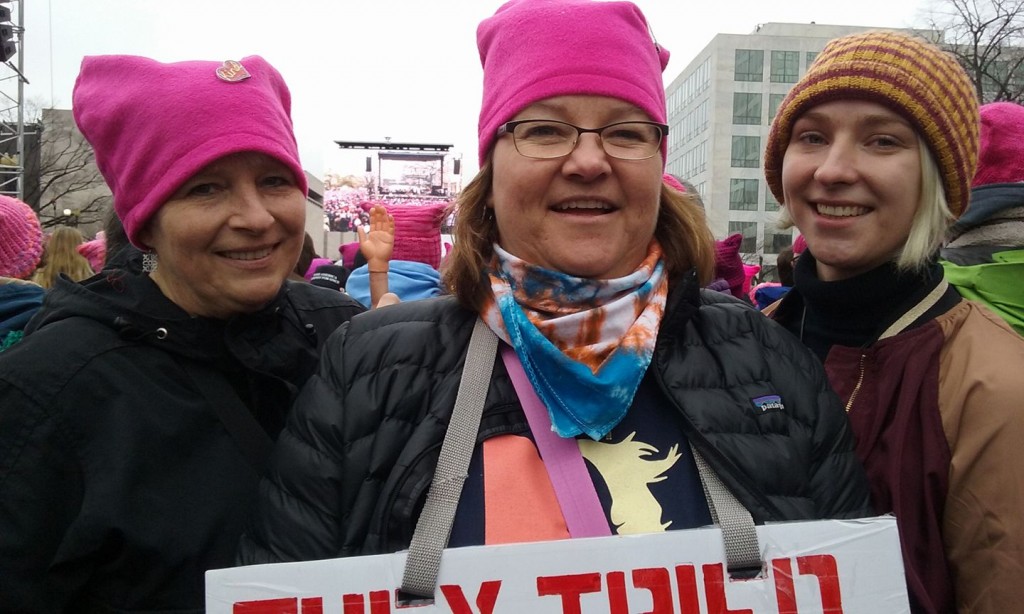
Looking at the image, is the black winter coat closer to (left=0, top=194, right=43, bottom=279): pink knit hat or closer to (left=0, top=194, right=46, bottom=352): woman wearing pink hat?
(left=0, top=194, right=46, bottom=352): woman wearing pink hat

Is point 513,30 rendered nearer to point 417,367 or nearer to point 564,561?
point 417,367

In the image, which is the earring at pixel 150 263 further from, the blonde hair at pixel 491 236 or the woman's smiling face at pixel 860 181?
the woman's smiling face at pixel 860 181

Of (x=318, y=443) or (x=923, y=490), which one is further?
(x=923, y=490)

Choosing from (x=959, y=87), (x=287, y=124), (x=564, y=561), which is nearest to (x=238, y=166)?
(x=287, y=124)

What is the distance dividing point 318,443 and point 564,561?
21.3 inches

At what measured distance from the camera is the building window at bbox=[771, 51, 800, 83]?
58.7 meters

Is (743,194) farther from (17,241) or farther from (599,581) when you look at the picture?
(599,581)

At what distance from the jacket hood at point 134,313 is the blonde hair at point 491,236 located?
25.1 inches

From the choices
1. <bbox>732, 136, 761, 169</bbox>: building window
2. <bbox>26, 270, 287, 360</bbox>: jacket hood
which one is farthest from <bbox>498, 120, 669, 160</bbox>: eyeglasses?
<bbox>732, 136, 761, 169</bbox>: building window

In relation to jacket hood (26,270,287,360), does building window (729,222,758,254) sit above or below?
above

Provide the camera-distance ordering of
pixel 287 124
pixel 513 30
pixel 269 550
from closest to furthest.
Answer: pixel 269 550 < pixel 513 30 < pixel 287 124

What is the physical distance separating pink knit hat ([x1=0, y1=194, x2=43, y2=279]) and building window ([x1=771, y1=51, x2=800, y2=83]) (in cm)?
6231

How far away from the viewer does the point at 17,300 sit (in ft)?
8.91

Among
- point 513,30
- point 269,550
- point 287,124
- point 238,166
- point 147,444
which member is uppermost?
point 513,30
